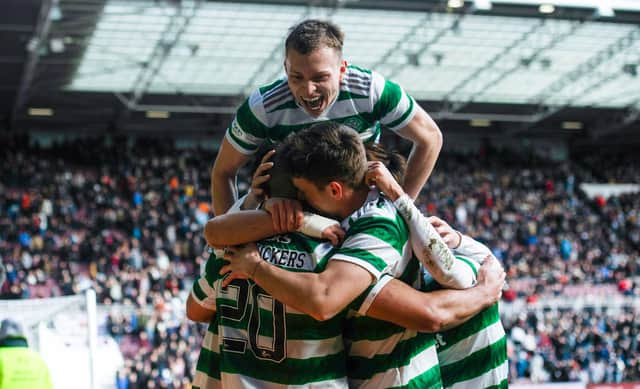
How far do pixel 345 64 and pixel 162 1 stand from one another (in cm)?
1930

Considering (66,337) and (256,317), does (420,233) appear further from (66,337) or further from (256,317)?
(66,337)

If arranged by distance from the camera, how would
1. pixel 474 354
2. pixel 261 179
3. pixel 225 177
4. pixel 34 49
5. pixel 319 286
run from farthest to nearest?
pixel 34 49 → pixel 225 177 → pixel 474 354 → pixel 261 179 → pixel 319 286

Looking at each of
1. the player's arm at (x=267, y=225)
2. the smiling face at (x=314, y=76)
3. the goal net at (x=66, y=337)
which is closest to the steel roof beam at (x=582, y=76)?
the goal net at (x=66, y=337)

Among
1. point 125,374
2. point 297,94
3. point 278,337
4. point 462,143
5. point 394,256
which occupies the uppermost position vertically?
point 462,143

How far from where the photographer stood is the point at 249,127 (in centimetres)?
416

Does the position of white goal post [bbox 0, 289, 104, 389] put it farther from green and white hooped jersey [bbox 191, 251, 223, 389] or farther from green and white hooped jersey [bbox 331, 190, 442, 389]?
green and white hooped jersey [bbox 331, 190, 442, 389]

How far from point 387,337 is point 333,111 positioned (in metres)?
1.23

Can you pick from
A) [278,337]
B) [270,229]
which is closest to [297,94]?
[270,229]

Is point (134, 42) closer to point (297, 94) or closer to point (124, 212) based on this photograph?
point (124, 212)

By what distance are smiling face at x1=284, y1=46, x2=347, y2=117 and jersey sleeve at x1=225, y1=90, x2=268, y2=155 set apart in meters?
0.30

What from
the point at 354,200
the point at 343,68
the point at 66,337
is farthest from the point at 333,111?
the point at 66,337

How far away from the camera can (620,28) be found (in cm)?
2803

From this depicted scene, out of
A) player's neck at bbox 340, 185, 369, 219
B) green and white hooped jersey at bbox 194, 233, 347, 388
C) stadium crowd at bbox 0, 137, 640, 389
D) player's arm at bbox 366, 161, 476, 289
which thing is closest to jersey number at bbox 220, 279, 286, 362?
green and white hooped jersey at bbox 194, 233, 347, 388

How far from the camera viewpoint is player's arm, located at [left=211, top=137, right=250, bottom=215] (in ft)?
14.0
